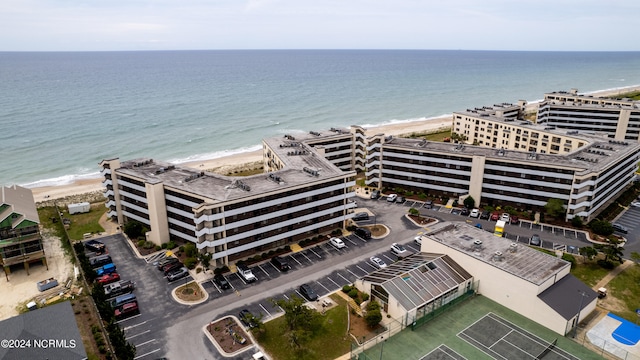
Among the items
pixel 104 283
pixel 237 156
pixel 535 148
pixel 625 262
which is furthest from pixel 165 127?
pixel 625 262

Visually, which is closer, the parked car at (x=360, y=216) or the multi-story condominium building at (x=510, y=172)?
the multi-story condominium building at (x=510, y=172)

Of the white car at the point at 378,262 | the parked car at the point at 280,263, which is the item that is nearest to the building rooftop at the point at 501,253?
the white car at the point at 378,262

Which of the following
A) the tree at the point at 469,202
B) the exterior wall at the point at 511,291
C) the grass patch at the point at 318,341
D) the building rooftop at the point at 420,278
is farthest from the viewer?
the tree at the point at 469,202

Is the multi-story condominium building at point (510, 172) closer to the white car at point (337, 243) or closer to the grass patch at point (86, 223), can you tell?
the white car at point (337, 243)

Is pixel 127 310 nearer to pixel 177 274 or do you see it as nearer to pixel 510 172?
pixel 177 274

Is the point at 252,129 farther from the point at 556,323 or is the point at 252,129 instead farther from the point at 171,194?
the point at 556,323

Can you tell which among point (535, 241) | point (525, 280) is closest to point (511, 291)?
point (525, 280)

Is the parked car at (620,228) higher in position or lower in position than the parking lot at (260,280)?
higher

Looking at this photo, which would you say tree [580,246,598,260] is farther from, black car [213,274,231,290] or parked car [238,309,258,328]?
black car [213,274,231,290]
